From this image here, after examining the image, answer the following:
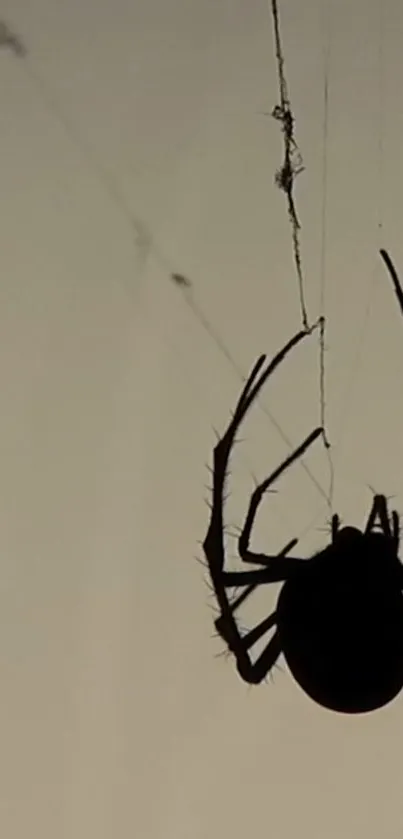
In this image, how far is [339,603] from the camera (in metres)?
0.89

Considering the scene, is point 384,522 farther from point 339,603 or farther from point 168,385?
point 168,385

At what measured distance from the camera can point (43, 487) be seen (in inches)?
41.4

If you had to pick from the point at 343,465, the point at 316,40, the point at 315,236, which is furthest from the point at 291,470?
the point at 316,40

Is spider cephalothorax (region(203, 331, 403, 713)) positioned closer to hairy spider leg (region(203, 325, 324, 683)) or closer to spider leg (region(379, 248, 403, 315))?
hairy spider leg (region(203, 325, 324, 683))

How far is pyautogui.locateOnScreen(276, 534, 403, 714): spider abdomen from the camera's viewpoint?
878 millimetres

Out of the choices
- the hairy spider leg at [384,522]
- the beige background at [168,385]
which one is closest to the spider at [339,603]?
the hairy spider leg at [384,522]

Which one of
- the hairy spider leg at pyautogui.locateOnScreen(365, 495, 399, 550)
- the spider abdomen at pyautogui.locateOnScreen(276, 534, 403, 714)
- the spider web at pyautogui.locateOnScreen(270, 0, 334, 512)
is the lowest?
the spider abdomen at pyautogui.locateOnScreen(276, 534, 403, 714)

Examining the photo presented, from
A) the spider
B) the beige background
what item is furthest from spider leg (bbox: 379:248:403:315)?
the spider

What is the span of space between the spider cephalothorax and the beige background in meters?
0.12

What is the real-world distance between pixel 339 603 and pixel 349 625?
0.6 inches

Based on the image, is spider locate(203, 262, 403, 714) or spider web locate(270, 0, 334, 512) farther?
spider web locate(270, 0, 334, 512)

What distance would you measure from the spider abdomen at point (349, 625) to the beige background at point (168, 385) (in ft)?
0.44

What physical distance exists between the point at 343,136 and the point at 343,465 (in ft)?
0.71

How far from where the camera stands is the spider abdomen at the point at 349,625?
2.88 ft
